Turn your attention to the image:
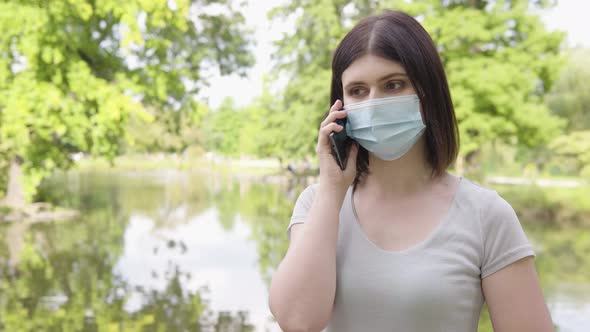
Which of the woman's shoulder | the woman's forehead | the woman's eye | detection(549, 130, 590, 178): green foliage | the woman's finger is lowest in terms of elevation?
detection(549, 130, 590, 178): green foliage

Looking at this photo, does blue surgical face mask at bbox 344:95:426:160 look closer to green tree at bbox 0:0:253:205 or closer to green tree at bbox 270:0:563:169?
green tree at bbox 0:0:253:205

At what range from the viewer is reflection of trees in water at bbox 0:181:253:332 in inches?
249

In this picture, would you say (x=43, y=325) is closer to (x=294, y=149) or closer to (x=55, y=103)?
(x=55, y=103)

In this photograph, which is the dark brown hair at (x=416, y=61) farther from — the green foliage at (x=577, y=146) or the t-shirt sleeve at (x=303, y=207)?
the green foliage at (x=577, y=146)

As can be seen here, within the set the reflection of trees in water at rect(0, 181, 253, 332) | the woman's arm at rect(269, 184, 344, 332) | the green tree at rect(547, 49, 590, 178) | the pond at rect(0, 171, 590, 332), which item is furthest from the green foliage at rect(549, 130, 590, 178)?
the woman's arm at rect(269, 184, 344, 332)

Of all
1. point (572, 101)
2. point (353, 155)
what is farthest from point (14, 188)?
point (572, 101)

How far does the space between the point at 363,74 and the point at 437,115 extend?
23cm

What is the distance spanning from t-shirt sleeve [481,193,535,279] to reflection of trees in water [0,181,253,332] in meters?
5.16

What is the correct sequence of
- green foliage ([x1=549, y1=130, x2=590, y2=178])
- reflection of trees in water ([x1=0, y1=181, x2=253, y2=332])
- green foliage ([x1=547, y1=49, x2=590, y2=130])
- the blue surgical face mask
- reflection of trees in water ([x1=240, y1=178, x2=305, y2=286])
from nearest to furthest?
the blue surgical face mask
reflection of trees in water ([x1=0, y1=181, x2=253, y2=332])
reflection of trees in water ([x1=240, y1=178, x2=305, y2=286])
green foliage ([x1=549, y1=130, x2=590, y2=178])
green foliage ([x1=547, y1=49, x2=590, y2=130])

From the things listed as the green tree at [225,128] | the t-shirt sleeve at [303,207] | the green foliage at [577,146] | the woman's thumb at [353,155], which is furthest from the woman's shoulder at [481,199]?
the green tree at [225,128]

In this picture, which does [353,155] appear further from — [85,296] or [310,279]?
[85,296]

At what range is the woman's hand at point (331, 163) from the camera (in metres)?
1.37

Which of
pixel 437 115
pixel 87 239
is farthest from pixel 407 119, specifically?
pixel 87 239

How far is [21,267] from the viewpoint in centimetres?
926
